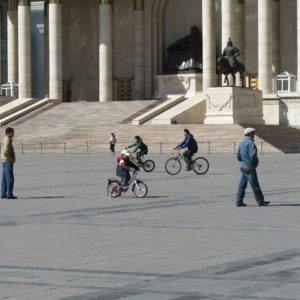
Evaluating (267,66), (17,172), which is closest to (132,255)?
(17,172)

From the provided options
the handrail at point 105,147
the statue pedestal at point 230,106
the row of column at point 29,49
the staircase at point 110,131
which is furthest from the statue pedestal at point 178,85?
the handrail at point 105,147

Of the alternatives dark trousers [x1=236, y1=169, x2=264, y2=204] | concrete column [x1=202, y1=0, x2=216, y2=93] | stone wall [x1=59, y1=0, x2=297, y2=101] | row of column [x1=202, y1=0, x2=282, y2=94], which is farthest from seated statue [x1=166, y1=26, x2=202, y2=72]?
dark trousers [x1=236, y1=169, x2=264, y2=204]

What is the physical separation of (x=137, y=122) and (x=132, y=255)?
151 feet

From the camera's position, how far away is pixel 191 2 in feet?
244

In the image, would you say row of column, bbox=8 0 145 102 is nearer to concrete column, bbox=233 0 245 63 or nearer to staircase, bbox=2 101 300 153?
staircase, bbox=2 101 300 153

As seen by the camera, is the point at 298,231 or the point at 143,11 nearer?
the point at 298,231

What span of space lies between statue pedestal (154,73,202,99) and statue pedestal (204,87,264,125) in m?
11.6

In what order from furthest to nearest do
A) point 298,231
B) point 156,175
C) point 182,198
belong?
point 156,175, point 182,198, point 298,231

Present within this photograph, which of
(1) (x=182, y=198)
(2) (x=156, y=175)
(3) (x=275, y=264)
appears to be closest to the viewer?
(3) (x=275, y=264)

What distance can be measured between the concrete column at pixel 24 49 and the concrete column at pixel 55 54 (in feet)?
6.45

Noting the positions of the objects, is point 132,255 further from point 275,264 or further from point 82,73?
point 82,73

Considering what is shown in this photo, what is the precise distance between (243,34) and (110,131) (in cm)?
1788

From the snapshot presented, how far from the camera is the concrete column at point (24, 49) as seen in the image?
233 ft

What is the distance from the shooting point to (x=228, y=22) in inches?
2398
